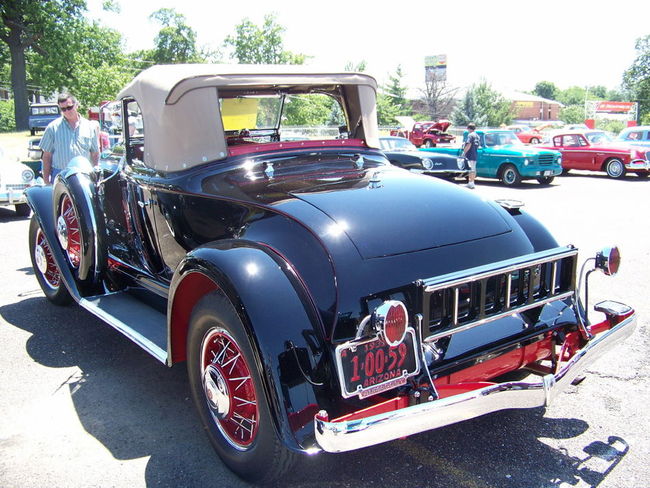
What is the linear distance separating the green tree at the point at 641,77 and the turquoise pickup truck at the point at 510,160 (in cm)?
4018

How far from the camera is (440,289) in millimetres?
2420

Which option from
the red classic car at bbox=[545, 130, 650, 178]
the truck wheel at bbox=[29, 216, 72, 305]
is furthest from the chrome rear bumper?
the red classic car at bbox=[545, 130, 650, 178]

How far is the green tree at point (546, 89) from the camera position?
447 ft

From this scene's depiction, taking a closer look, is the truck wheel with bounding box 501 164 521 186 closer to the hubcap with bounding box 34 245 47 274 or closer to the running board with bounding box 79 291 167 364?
the hubcap with bounding box 34 245 47 274

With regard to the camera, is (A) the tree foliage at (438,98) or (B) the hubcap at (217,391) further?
(A) the tree foliage at (438,98)

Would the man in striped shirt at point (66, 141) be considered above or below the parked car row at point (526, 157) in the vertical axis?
above

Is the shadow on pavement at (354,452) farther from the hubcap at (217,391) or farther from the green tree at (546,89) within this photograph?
the green tree at (546,89)

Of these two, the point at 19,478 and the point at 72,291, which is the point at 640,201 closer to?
the point at 72,291

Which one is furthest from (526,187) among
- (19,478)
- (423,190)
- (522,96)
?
(522,96)

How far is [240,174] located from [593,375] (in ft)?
8.53

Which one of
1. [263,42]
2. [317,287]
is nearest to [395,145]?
[317,287]

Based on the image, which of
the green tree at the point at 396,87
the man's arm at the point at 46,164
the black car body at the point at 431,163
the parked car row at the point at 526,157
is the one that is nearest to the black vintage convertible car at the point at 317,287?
the man's arm at the point at 46,164

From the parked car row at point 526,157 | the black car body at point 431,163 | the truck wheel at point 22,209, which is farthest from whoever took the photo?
the parked car row at point 526,157

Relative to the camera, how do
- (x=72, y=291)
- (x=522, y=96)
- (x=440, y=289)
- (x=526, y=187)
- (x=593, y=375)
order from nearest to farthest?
(x=440, y=289) < (x=593, y=375) < (x=72, y=291) < (x=526, y=187) < (x=522, y=96)
